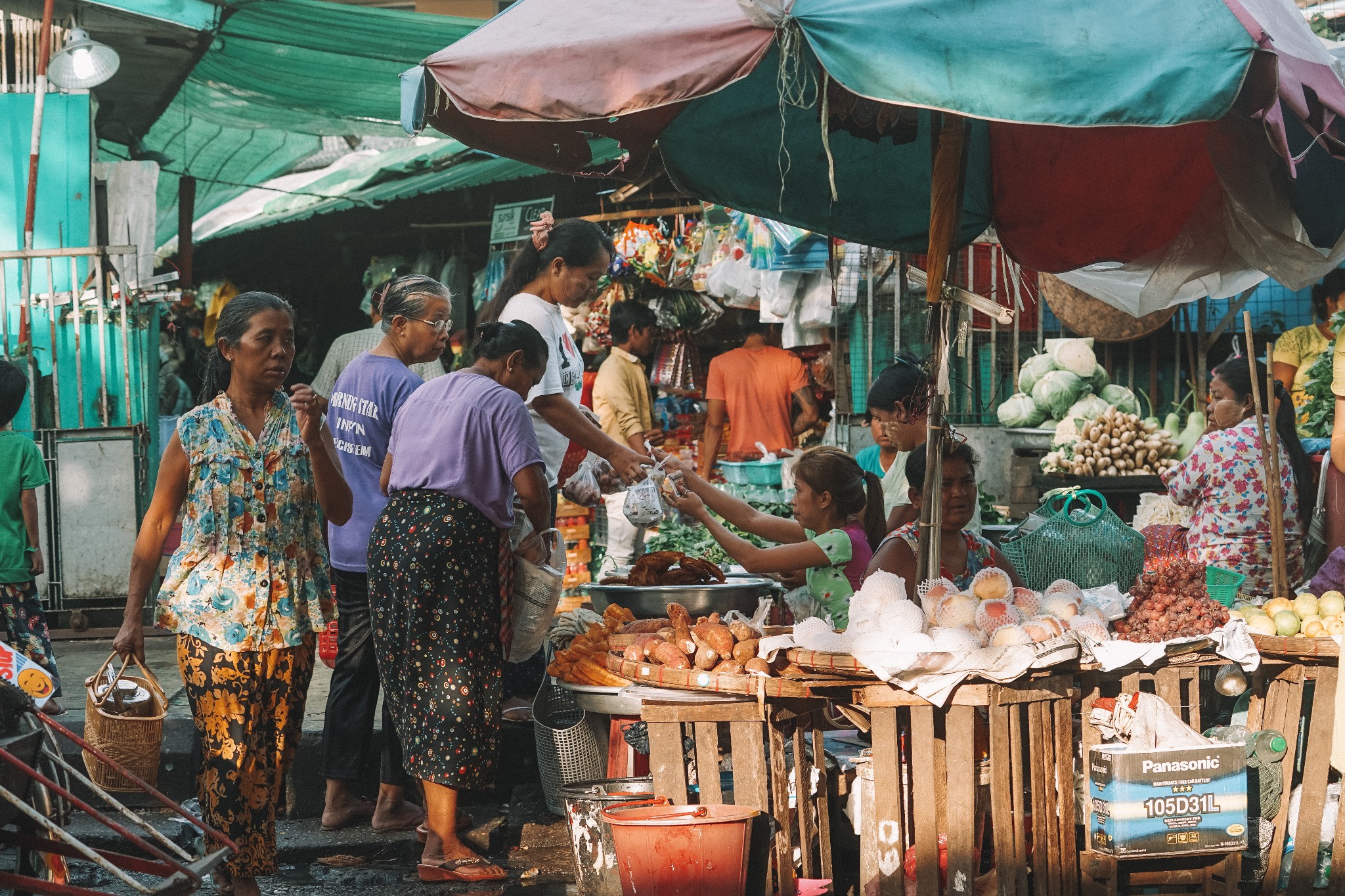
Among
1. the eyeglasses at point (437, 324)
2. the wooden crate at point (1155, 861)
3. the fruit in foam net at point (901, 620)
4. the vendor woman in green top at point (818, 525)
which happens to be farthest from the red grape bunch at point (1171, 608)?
the eyeglasses at point (437, 324)

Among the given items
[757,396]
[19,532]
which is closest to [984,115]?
[19,532]

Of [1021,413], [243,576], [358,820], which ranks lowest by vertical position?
[358,820]

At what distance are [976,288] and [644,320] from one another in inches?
101

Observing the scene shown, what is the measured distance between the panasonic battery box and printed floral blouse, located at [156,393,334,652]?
95.8 inches

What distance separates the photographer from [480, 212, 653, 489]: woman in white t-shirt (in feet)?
17.0

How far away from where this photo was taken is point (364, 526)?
204 inches

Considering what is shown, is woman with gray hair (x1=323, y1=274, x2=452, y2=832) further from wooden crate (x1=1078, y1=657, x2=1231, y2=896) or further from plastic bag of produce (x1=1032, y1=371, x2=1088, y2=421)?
plastic bag of produce (x1=1032, y1=371, x2=1088, y2=421)

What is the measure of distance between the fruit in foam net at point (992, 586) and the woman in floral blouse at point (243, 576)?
2085 mm

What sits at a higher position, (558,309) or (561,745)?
(558,309)

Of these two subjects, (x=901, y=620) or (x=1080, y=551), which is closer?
(x=901, y=620)

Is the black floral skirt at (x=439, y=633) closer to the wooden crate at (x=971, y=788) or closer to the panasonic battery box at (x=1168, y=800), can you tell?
the wooden crate at (x=971, y=788)

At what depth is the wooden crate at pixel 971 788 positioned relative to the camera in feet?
11.9

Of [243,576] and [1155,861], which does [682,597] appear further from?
[1155,861]

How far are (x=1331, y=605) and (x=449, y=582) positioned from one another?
2.93 m
